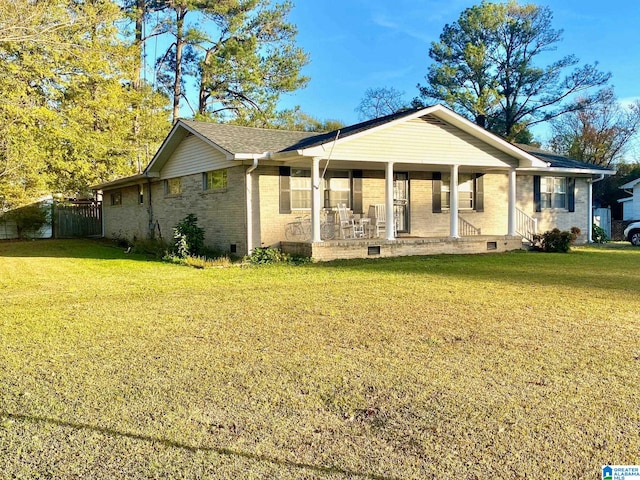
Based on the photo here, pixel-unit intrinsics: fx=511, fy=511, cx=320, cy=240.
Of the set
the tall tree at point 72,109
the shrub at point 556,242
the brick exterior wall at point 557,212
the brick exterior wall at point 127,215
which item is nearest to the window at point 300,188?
the tall tree at point 72,109

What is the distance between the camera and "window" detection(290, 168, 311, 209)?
14062 millimetres

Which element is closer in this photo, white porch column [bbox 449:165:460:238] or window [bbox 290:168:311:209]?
window [bbox 290:168:311:209]

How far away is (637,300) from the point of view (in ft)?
23.6

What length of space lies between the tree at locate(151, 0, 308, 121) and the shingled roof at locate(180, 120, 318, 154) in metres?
14.0

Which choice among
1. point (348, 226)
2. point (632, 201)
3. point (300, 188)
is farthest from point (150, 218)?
point (632, 201)

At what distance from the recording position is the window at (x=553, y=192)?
18719mm

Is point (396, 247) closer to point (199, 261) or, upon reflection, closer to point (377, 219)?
point (377, 219)

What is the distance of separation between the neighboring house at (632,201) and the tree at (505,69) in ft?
22.4

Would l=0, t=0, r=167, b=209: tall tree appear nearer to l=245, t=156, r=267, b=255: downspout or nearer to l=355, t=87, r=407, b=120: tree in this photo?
l=245, t=156, r=267, b=255: downspout

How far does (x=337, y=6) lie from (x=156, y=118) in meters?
14.3

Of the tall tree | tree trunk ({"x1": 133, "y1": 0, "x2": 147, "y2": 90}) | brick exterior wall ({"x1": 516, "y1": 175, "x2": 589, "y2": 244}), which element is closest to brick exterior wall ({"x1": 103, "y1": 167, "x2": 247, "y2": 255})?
the tall tree

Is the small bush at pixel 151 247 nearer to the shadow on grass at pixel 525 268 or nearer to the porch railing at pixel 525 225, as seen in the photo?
the shadow on grass at pixel 525 268

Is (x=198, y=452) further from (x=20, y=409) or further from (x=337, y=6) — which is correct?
(x=337, y=6)

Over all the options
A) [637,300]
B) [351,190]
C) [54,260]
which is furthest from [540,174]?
[54,260]
